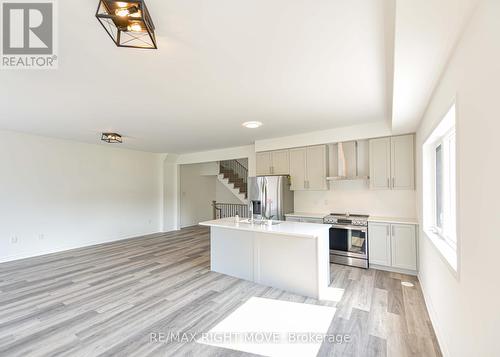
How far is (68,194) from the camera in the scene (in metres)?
5.59

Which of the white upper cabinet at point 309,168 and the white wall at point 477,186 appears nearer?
the white wall at point 477,186

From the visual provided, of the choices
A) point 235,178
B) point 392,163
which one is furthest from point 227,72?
point 235,178

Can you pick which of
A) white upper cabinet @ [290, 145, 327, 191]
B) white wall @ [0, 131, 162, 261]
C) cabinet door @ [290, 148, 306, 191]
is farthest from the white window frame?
white wall @ [0, 131, 162, 261]

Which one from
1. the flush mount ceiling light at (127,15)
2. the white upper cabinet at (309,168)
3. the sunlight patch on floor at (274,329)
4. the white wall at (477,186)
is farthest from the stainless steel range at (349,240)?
the flush mount ceiling light at (127,15)

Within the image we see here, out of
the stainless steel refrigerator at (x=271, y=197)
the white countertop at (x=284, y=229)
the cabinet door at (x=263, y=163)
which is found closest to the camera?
the white countertop at (x=284, y=229)

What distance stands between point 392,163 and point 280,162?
2300mm

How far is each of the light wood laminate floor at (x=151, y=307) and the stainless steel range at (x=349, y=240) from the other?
206 mm

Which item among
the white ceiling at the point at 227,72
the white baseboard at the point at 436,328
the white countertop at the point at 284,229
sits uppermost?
the white ceiling at the point at 227,72

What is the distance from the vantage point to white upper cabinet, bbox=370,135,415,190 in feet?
13.2

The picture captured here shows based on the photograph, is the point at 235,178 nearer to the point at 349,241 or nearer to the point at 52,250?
the point at 349,241

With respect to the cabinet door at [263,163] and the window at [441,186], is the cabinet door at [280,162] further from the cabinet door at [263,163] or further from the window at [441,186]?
the window at [441,186]

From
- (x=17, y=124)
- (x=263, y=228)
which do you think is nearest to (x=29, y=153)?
(x=17, y=124)

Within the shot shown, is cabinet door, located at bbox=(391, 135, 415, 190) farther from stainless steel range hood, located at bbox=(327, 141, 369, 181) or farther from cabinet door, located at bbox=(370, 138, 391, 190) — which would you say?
stainless steel range hood, located at bbox=(327, 141, 369, 181)

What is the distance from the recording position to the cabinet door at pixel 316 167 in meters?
4.87
